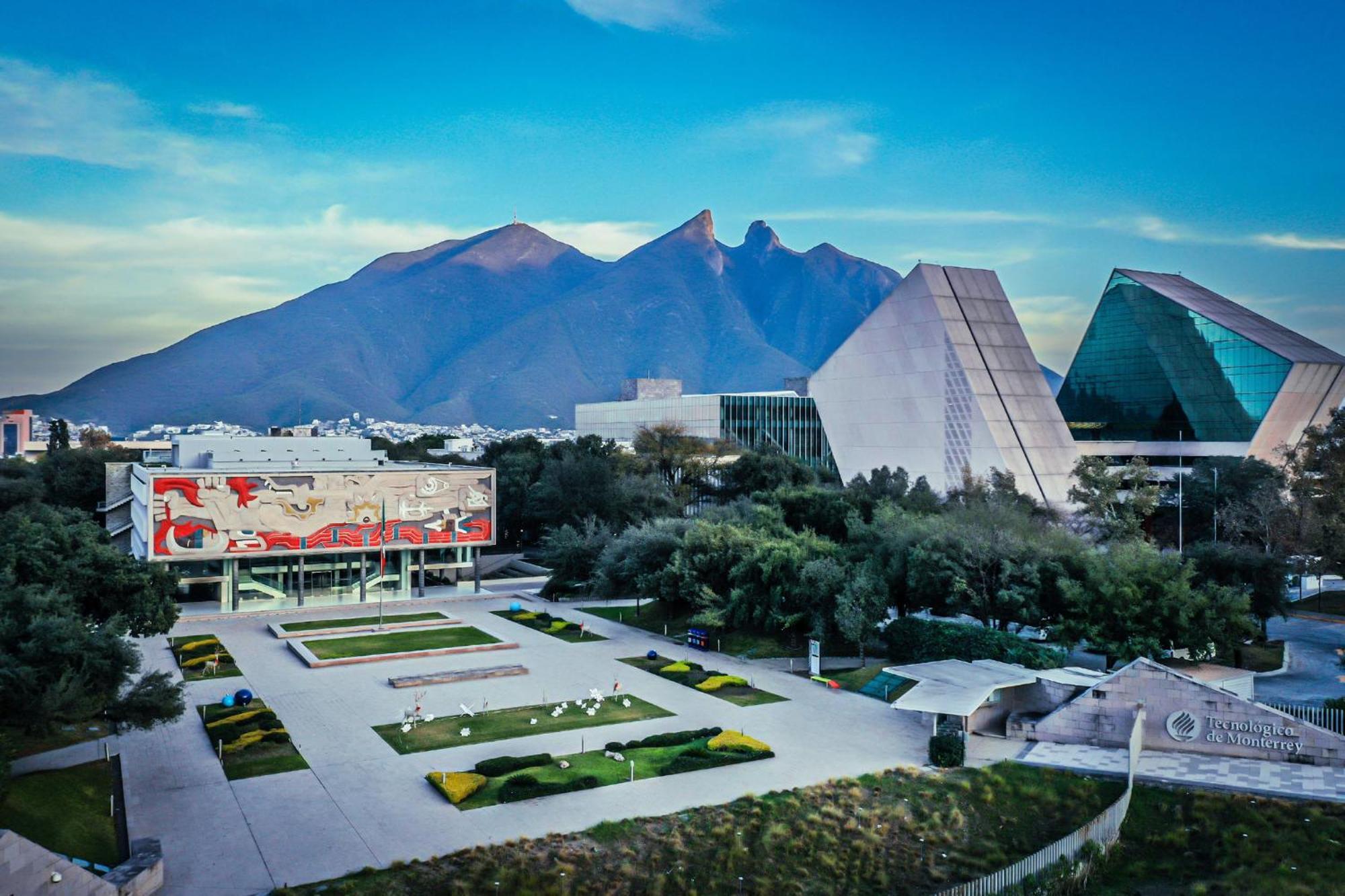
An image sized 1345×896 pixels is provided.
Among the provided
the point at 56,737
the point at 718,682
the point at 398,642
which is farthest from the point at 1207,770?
the point at 398,642

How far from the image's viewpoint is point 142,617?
3188cm

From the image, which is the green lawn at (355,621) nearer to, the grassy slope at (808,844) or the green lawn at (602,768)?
the green lawn at (602,768)

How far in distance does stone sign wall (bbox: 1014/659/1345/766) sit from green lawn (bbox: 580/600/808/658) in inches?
491

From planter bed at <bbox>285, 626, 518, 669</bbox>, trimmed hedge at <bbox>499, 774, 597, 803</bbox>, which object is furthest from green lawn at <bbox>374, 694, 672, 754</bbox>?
planter bed at <bbox>285, 626, 518, 669</bbox>

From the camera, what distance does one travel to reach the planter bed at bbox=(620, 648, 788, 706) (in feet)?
103

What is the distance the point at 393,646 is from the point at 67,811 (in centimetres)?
1911

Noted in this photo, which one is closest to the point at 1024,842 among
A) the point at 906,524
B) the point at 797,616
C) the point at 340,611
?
the point at 797,616

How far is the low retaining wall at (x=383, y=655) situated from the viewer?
36719 millimetres

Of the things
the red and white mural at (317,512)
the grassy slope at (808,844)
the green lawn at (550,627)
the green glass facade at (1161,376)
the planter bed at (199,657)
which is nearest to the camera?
the grassy slope at (808,844)

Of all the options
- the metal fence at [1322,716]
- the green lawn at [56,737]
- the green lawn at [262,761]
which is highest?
the metal fence at [1322,716]

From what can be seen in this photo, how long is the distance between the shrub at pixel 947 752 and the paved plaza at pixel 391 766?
2.06 feet

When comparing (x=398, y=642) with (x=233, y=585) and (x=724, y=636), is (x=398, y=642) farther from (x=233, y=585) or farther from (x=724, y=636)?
(x=724, y=636)

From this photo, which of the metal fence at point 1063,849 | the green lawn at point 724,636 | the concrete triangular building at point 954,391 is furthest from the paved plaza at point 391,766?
the concrete triangular building at point 954,391

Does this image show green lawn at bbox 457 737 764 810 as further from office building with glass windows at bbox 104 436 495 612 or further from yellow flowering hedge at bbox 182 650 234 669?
office building with glass windows at bbox 104 436 495 612
